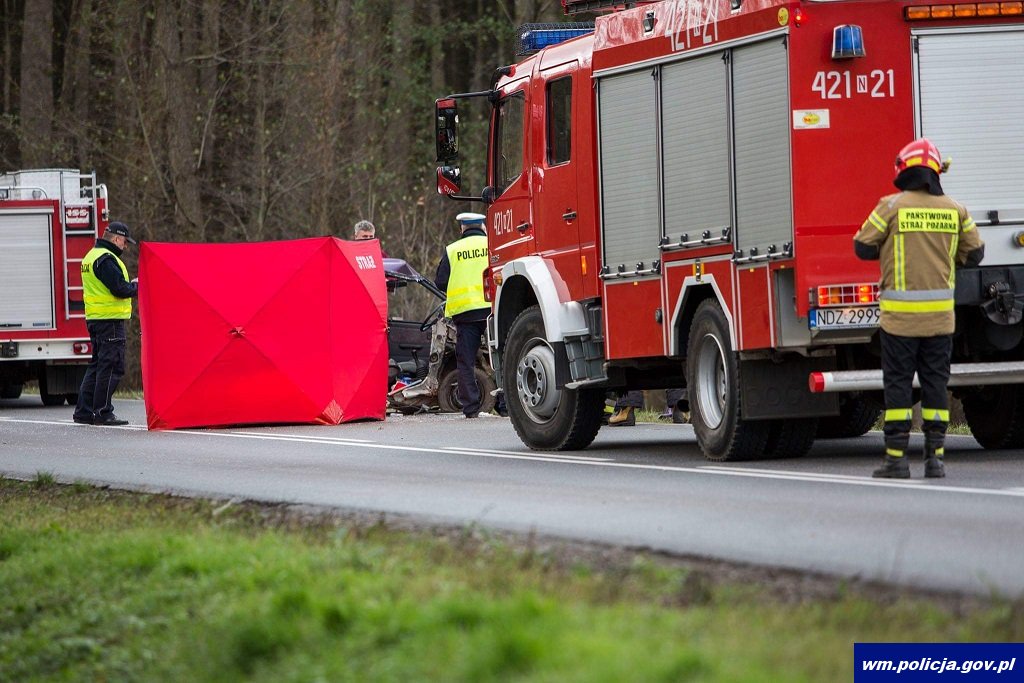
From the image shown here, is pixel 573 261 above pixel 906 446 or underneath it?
above

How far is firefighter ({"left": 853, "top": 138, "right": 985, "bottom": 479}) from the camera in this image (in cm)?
1052

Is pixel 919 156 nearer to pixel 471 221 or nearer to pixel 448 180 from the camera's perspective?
pixel 448 180

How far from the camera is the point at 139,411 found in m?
22.6

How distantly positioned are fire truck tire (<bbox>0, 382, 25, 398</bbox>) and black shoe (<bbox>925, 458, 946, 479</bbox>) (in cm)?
1835

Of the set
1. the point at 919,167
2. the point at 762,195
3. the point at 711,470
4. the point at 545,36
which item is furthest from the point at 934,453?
the point at 545,36

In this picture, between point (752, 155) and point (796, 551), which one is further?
point (752, 155)

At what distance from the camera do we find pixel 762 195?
1145cm

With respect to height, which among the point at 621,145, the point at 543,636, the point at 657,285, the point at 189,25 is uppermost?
the point at 189,25

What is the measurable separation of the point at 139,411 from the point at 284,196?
1130cm

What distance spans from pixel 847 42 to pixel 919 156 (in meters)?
1.02

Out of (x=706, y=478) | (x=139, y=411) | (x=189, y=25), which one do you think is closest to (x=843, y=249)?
(x=706, y=478)

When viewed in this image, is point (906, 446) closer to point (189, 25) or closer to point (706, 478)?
point (706, 478)

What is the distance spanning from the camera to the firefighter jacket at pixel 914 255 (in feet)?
34.5

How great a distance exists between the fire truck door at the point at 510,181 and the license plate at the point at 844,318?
12.4 feet
